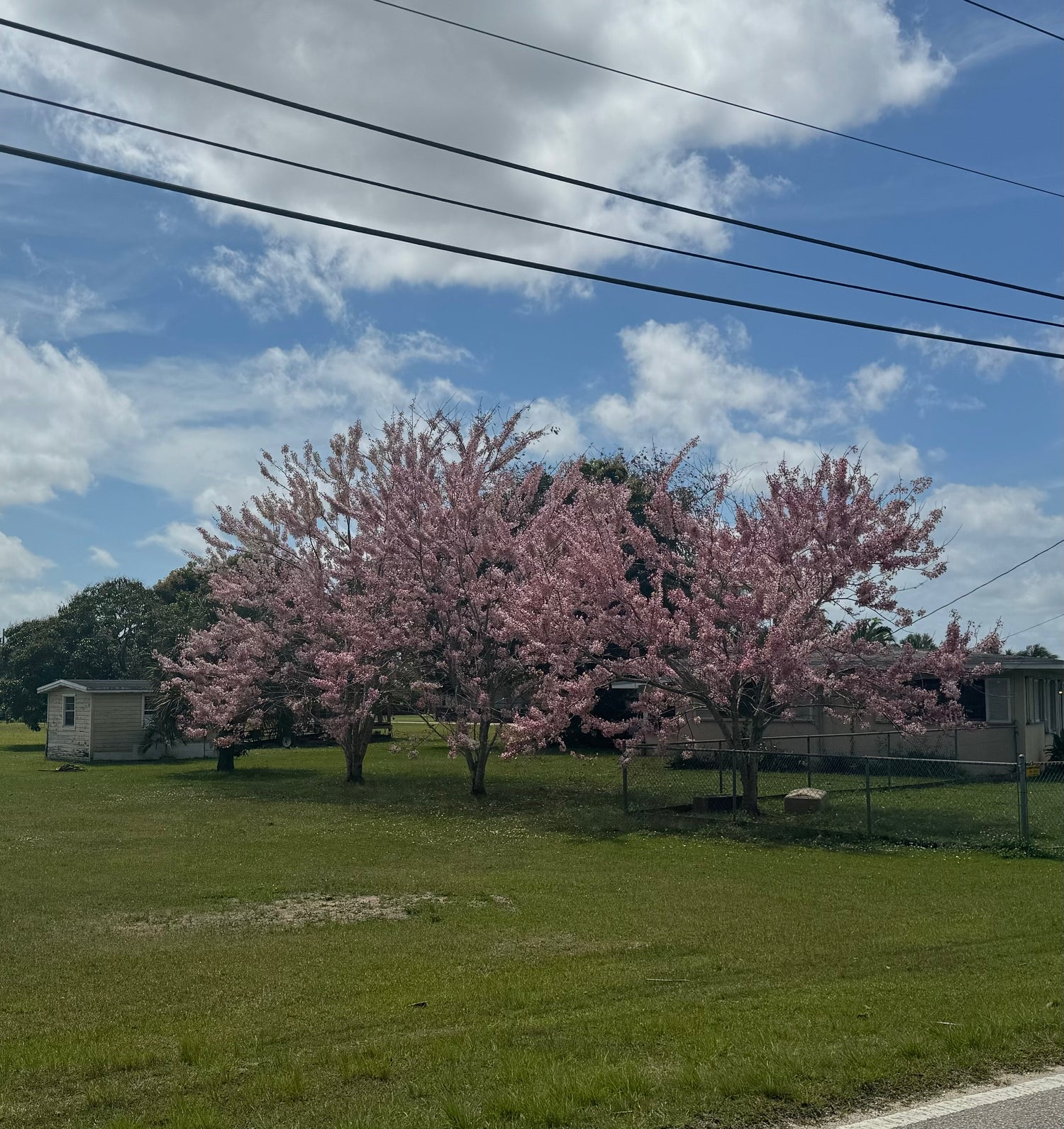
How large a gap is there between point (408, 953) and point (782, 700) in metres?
13.1

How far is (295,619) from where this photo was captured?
32.0m

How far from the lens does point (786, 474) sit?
23.3m

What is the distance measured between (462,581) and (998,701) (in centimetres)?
1581

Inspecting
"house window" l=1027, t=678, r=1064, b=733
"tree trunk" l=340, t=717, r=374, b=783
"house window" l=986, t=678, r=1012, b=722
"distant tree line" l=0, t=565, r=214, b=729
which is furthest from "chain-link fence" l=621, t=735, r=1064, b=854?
"distant tree line" l=0, t=565, r=214, b=729

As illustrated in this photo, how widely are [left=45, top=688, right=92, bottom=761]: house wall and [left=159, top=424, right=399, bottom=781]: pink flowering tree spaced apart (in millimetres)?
10025

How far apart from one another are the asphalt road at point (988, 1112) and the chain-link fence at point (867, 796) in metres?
8.63

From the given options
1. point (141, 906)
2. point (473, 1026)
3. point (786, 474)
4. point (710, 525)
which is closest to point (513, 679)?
point (710, 525)

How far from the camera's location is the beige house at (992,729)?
1220 inches

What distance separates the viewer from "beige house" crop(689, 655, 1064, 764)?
31.0m

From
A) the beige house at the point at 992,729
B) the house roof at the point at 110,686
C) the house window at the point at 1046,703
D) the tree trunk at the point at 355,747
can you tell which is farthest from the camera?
the house roof at the point at 110,686

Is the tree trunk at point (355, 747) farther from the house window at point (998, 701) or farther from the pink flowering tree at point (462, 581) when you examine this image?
the house window at point (998, 701)

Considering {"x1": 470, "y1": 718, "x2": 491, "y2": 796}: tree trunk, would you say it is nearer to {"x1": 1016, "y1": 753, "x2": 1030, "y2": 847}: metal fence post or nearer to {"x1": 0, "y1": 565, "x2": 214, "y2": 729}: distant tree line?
{"x1": 1016, "y1": 753, "x2": 1030, "y2": 847}: metal fence post

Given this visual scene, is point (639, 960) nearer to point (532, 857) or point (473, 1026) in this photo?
point (473, 1026)

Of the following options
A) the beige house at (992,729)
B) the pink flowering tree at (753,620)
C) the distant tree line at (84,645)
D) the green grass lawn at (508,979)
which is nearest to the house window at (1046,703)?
the beige house at (992,729)
